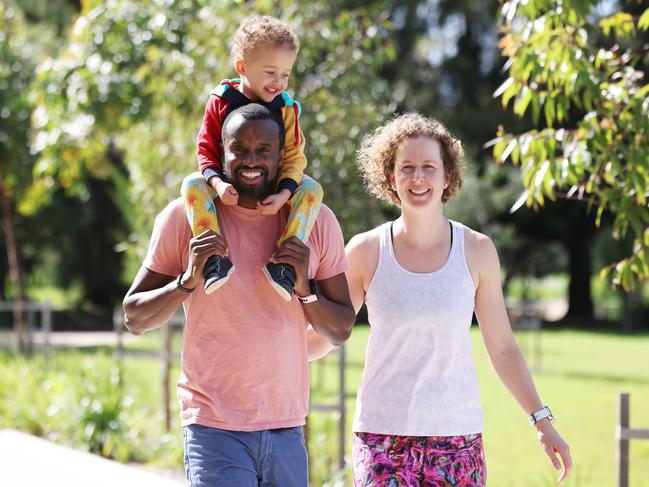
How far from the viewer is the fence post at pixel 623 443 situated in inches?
219

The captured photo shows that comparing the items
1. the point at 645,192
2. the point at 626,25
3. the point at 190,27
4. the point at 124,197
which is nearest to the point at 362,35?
the point at 190,27

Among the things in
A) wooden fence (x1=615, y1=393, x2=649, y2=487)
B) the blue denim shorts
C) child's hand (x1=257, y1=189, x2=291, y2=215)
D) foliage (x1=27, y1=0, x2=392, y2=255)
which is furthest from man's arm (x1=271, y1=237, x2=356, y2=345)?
foliage (x1=27, y1=0, x2=392, y2=255)

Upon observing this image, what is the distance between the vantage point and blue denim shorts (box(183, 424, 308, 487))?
297 centimetres

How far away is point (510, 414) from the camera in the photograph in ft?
39.9

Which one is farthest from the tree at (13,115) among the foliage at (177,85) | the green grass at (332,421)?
the foliage at (177,85)

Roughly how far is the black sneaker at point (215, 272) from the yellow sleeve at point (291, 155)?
370 millimetres

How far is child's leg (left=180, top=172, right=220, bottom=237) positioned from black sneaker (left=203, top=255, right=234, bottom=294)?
12 centimetres

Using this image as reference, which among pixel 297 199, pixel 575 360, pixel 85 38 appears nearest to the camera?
pixel 297 199

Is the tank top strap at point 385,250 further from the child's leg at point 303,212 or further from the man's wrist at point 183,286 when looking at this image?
the man's wrist at point 183,286

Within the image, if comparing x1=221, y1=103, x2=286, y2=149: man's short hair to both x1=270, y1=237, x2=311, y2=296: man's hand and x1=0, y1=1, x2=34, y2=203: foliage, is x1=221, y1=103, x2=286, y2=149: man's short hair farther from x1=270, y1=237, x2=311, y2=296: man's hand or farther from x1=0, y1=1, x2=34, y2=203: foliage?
x1=0, y1=1, x2=34, y2=203: foliage

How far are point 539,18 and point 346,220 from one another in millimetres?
2217

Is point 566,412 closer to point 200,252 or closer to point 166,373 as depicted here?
point 166,373

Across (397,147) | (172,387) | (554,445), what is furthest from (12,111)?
(554,445)

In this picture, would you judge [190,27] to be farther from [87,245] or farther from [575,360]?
[87,245]
